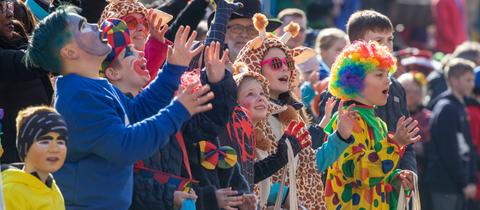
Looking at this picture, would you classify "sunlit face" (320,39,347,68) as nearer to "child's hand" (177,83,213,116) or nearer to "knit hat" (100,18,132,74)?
"knit hat" (100,18,132,74)

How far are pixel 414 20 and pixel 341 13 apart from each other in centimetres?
252

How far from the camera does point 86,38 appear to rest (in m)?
5.81

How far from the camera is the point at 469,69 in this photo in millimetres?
12328

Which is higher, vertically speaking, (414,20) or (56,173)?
(414,20)

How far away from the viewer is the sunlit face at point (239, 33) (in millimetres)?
8789

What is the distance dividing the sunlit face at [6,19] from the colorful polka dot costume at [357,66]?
2260mm

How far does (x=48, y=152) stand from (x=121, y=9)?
1.99 metres

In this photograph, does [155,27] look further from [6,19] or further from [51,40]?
[51,40]

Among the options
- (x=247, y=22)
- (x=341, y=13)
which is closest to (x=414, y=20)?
(x=341, y=13)

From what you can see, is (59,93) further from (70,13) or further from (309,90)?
(309,90)

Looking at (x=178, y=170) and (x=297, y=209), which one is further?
(x=297, y=209)

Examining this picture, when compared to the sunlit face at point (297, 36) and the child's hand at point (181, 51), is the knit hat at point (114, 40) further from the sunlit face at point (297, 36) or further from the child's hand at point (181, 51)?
→ the sunlit face at point (297, 36)

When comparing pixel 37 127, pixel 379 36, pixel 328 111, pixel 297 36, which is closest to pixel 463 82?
pixel 297 36

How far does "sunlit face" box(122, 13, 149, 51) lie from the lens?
720 centimetres
